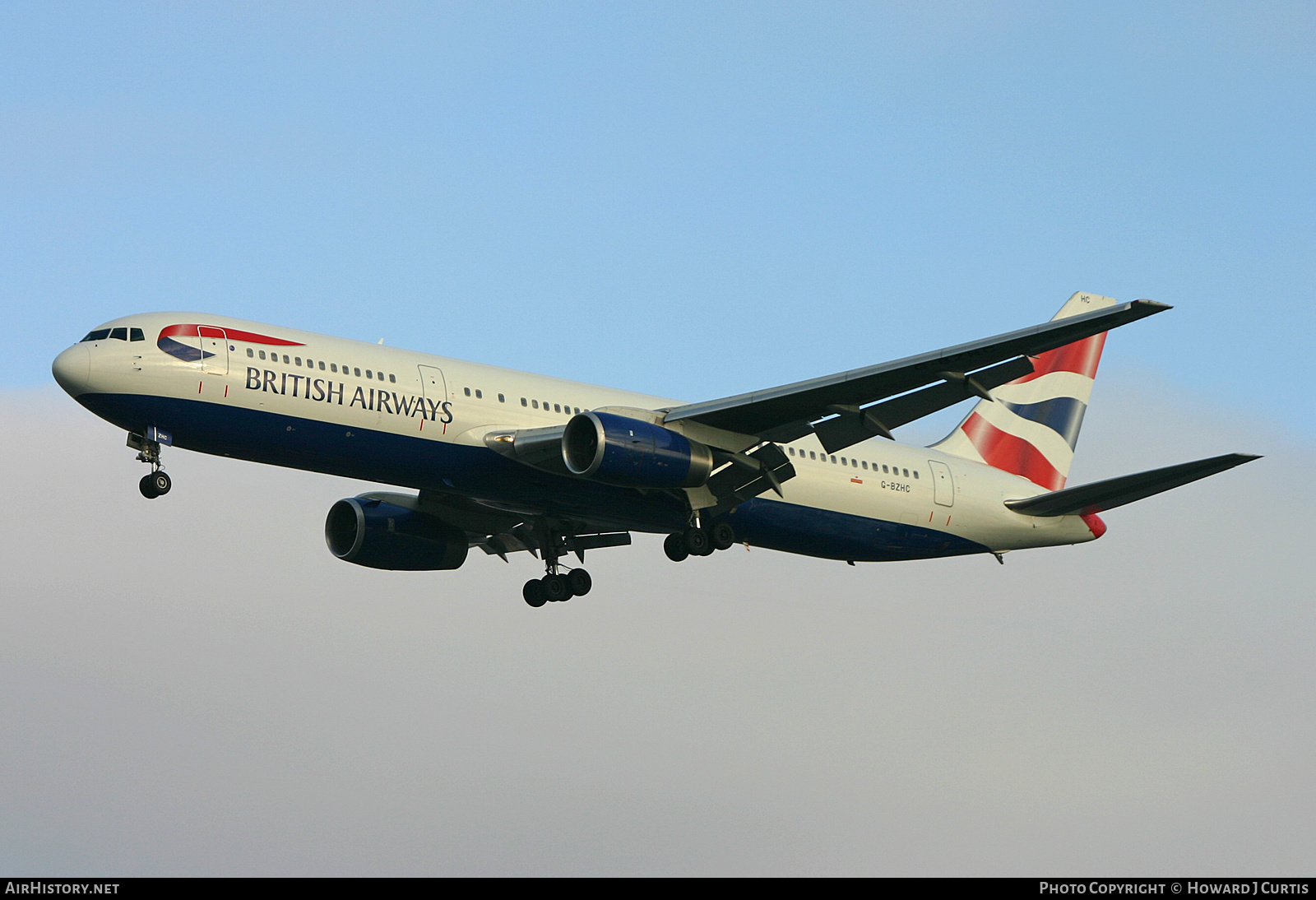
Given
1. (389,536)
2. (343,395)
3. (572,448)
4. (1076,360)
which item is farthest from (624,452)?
(1076,360)

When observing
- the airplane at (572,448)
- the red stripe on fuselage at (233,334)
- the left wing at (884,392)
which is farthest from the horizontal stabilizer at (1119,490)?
the red stripe on fuselage at (233,334)

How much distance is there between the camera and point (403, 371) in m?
33.0

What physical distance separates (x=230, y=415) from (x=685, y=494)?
33.8 feet

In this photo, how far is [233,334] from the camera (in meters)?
31.9

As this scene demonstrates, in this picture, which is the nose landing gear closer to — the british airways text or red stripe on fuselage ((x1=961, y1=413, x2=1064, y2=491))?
the british airways text

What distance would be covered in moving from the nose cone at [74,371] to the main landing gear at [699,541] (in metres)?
13.6

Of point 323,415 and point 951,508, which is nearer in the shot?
point 323,415

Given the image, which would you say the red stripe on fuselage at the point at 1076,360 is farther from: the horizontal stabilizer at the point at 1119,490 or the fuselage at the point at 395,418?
the fuselage at the point at 395,418

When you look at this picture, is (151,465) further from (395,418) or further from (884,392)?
(884,392)

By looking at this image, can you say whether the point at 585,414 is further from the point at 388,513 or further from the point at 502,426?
the point at 388,513

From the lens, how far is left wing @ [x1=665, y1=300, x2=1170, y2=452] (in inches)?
1161

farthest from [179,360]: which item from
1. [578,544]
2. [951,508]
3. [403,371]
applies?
[951,508]

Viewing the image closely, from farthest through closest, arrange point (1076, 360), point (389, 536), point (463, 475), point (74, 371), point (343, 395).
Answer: point (1076, 360) < point (389, 536) < point (463, 475) < point (343, 395) < point (74, 371)

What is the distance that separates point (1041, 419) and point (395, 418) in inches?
799
